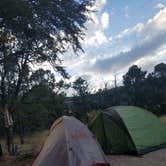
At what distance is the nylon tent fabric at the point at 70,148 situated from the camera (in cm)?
712

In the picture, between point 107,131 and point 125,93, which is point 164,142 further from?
point 125,93

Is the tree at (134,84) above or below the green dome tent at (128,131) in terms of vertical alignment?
above

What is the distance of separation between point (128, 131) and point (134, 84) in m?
43.5

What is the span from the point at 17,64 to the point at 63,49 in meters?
2.22

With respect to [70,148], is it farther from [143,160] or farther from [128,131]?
[128,131]

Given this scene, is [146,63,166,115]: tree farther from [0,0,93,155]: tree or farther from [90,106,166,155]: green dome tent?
[90,106,166,155]: green dome tent

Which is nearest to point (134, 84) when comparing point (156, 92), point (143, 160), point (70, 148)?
point (156, 92)

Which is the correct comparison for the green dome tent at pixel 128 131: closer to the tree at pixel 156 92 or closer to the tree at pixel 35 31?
the tree at pixel 35 31

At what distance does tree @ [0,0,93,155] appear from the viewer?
11631 mm

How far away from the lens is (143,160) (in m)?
9.61

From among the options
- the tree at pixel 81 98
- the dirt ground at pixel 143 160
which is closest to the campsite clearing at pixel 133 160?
the dirt ground at pixel 143 160

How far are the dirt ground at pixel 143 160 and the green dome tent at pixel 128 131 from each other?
36 cm

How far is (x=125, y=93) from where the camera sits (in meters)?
53.1

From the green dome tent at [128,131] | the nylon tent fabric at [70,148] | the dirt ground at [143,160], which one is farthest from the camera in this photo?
the green dome tent at [128,131]
